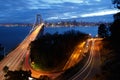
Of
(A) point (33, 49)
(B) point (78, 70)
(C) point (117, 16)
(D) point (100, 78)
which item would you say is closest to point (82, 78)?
(B) point (78, 70)

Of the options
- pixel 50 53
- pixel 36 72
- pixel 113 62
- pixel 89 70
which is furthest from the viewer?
pixel 50 53

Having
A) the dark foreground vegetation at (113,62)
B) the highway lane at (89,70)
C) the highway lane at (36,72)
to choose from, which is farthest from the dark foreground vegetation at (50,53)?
the dark foreground vegetation at (113,62)

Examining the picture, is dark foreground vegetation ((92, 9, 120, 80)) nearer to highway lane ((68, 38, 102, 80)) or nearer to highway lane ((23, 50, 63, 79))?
highway lane ((68, 38, 102, 80))

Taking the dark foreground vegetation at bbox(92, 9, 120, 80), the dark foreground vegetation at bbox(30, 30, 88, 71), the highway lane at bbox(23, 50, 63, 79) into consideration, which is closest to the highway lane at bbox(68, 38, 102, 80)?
the dark foreground vegetation at bbox(92, 9, 120, 80)

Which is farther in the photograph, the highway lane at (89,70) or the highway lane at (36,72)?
the highway lane at (36,72)

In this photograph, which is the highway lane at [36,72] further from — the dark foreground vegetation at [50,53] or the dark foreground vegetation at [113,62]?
the dark foreground vegetation at [113,62]

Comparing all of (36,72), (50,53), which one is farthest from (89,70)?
(50,53)

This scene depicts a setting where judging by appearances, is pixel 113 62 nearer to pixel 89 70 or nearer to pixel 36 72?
pixel 89 70

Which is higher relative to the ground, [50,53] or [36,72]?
[50,53]

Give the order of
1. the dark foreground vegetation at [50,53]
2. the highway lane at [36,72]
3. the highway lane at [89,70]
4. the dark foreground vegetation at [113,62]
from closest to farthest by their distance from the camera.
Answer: the dark foreground vegetation at [113,62]
the highway lane at [89,70]
the highway lane at [36,72]
the dark foreground vegetation at [50,53]

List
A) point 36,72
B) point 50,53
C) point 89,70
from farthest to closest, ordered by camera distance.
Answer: point 50,53
point 36,72
point 89,70

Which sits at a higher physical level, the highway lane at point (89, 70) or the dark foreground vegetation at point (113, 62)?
the dark foreground vegetation at point (113, 62)
